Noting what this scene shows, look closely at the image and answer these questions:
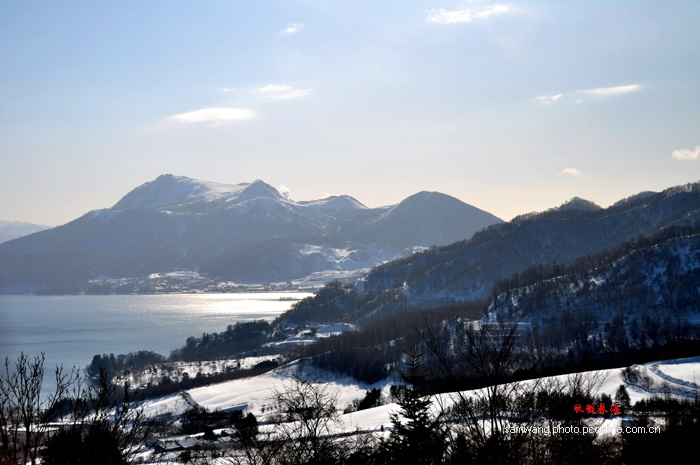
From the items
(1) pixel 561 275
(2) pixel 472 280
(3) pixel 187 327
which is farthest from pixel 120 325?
(1) pixel 561 275

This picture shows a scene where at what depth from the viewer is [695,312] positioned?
8525 cm

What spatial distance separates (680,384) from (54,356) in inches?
3008

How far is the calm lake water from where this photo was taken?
3762 inches

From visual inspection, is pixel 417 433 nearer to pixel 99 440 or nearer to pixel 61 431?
pixel 99 440

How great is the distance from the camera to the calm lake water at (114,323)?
95550 millimetres

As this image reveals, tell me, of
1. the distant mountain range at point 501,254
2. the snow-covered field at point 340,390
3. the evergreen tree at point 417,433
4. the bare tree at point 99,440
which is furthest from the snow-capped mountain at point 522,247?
the bare tree at point 99,440

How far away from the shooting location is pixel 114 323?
464 ft

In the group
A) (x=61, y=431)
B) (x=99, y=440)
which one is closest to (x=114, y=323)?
(x=61, y=431)

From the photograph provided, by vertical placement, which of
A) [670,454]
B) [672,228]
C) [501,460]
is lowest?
[670,454]

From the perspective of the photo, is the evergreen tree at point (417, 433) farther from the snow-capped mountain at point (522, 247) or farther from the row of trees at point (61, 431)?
the snow-capped mountain at point (522, 247)

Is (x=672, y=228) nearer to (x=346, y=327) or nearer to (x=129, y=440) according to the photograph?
(x=346, y=327)

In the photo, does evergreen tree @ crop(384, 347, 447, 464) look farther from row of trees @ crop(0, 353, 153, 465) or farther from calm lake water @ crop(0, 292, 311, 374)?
calm lake water @ crop(0, 292, 311, 374)

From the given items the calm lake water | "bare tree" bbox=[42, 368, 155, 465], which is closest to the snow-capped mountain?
the calm lake water

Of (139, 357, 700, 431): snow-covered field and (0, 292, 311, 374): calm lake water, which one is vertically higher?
(0, 292, 311, 374): calm lake water
